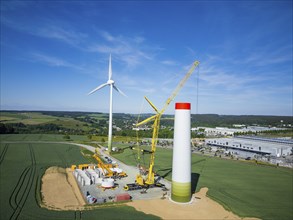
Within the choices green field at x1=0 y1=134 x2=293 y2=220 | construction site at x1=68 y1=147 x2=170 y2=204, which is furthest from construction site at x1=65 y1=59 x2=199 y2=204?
green field at x1=0 y1=134 x2=293 y2=220

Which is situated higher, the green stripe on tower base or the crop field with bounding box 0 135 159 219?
the green stripe on tower base

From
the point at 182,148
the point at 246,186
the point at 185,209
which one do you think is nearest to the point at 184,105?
the point at 182,148

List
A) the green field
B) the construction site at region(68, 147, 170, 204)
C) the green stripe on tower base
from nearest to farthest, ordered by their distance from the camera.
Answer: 1. the green field
2. the green stripe on tower base
3. the construction site at region(68, 147, 170, 204)

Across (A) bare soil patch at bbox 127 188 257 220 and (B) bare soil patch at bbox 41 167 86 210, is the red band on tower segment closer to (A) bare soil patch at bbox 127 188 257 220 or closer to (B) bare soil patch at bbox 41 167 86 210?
(A) bare soil patch at bbox 127 188 257 220

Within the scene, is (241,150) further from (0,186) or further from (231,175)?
(0,186)

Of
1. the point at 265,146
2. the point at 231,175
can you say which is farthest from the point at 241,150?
the point at 231,175
